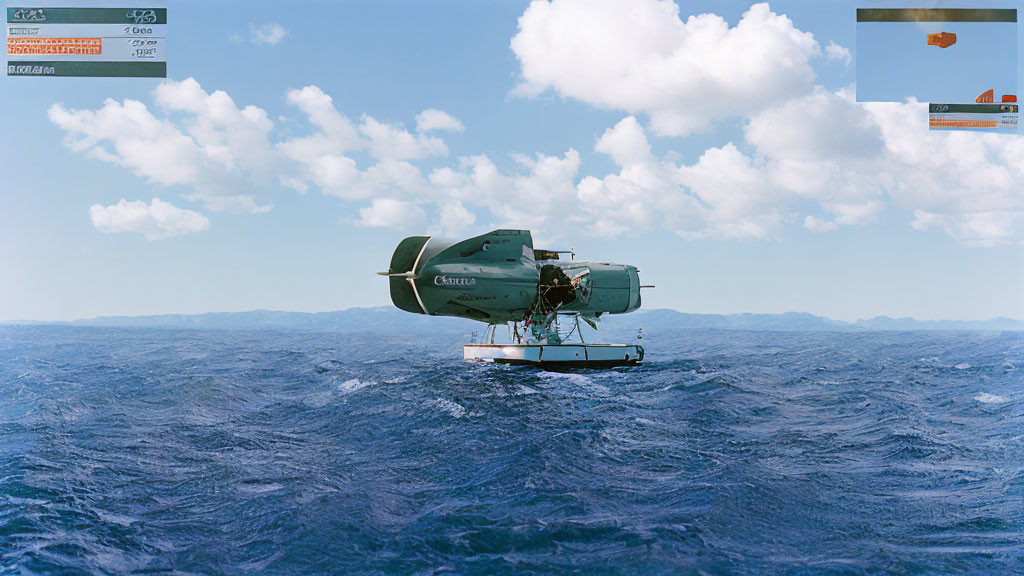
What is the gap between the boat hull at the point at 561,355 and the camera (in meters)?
25.2

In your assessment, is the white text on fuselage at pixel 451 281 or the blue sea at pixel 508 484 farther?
the white text on fuselage at pixel 451 281

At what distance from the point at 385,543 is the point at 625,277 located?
77.4ft

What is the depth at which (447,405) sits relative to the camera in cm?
1578

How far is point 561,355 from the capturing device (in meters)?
25.4

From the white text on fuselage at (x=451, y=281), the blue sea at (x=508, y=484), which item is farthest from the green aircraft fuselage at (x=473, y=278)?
the blue sea at (x=508, y=484)

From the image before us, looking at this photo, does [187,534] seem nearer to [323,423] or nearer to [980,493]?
[323,423]

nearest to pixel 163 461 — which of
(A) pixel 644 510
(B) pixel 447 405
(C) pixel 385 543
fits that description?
(C) pixel 385 543

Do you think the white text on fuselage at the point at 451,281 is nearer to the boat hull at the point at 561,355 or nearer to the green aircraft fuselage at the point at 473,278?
the green aircraft fuselage at the point at 473,278

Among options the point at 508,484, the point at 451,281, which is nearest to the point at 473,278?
the point at 451,281

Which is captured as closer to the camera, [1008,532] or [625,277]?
[1008,532]

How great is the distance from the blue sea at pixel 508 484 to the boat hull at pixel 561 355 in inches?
257

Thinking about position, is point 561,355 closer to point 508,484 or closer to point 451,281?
point 451,281

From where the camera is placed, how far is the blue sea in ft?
20.5

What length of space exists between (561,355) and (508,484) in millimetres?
16982
